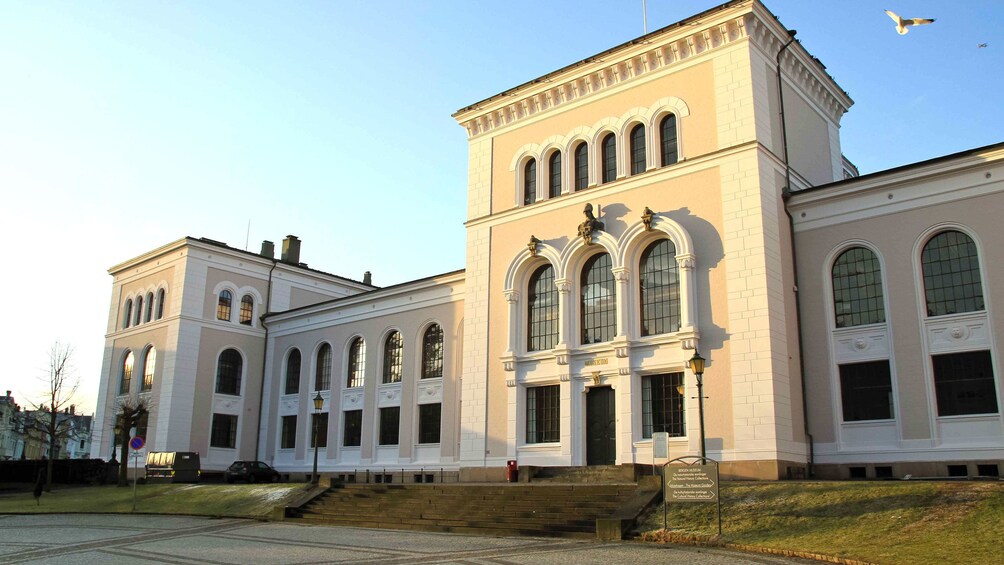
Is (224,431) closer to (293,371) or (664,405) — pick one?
(293,371)

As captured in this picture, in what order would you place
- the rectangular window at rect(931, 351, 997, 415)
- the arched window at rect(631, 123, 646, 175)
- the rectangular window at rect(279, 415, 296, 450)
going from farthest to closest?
the rectangular window at rect(279, 415, 296, 450) < the arched window at rect(631, 123, 646, 175) < the rectangular window at rect(931, 351, 997, 415)

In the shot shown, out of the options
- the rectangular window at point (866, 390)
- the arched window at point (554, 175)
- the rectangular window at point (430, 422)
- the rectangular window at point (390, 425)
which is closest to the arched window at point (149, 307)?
the rectangular window at point (390, 425)

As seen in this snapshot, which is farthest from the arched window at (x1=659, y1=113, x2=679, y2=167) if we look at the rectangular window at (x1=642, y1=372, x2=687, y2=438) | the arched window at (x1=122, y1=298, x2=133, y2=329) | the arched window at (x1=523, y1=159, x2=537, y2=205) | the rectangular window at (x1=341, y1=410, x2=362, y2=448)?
the arched window at (x1=122, y1=298, x2=133, y2=329)

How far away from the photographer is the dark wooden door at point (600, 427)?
26156 millimetres

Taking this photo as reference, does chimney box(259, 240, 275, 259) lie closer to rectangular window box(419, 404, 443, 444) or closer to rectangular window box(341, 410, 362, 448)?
rectangular window box(341, 410, 362, 448)

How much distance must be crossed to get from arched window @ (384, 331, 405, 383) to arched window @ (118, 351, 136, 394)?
16.6 m

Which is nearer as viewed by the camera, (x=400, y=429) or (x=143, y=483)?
(x=400, y=429)

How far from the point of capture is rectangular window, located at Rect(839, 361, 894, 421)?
74.8 feet

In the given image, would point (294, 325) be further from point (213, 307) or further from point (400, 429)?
point (400, 429)

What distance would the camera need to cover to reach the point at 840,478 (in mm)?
22922

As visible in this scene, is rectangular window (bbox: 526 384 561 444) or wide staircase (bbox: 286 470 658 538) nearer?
wide staircase (bbox: 286 470 658 538)

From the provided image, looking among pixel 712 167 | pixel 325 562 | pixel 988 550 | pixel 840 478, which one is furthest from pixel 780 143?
pixel 325 562

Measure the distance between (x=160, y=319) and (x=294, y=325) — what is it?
736cm

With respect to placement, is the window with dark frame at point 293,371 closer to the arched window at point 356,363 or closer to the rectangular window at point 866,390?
the arched window at point 356,363
